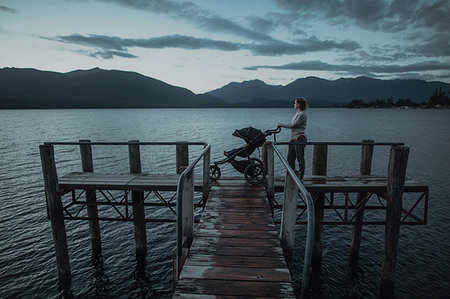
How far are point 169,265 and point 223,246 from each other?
23.3 ft

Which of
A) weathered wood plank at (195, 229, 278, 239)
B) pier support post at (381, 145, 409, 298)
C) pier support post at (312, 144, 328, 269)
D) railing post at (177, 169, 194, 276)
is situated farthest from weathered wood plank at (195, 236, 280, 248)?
pier support post at (312, 144, 328, 269)

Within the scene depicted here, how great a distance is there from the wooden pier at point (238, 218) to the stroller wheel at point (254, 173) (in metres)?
0.27

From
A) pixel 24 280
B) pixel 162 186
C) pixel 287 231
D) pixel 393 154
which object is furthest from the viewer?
pixel 24 280

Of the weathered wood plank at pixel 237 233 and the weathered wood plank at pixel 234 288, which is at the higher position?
the weathered wood plank at pixel 234 288

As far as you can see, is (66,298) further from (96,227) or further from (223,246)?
(223,246)

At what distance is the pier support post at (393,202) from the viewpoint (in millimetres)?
6738

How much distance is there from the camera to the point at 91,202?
9.51m

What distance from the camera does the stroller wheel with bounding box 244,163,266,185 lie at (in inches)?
319

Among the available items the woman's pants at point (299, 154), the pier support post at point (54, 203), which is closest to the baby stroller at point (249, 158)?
the woman's pants at point (299, 154)

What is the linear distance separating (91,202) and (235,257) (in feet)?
23.6

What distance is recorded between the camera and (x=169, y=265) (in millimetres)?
10766

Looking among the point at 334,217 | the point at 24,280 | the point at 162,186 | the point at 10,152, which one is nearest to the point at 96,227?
the point at 24,280

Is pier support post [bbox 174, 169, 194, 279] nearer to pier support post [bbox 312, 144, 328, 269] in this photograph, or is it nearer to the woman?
the woman

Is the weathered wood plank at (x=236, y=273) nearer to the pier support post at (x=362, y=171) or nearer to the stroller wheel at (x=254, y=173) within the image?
the stroller wheel at (x=254, y=173)
